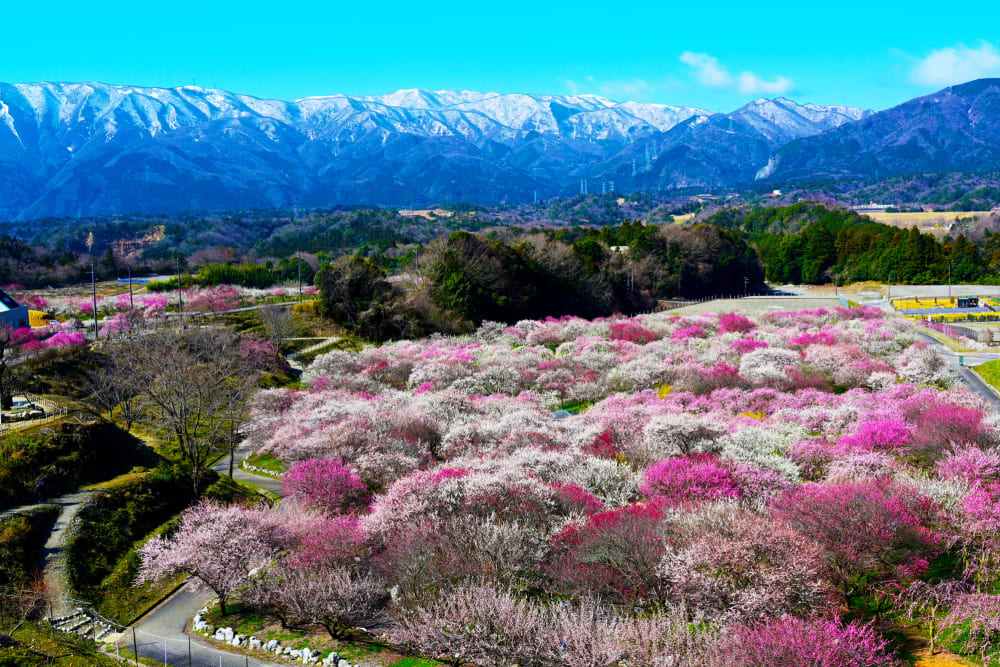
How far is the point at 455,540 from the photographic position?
50.7 feet

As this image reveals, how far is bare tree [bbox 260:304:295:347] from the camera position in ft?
151

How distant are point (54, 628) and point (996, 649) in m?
18.8

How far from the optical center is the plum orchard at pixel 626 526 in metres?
12.5

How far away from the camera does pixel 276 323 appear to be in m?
46.8

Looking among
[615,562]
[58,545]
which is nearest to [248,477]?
[58,545]

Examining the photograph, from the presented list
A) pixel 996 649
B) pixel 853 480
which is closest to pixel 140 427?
pixel 853 480

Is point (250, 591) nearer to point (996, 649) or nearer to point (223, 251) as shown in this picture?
point (996, 649)

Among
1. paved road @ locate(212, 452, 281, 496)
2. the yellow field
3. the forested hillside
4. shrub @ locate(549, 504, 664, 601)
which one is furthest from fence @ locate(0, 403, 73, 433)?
the forested hillside

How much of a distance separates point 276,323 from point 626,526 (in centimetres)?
3702

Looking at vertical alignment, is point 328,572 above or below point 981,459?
below

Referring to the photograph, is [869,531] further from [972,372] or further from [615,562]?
[972,372]

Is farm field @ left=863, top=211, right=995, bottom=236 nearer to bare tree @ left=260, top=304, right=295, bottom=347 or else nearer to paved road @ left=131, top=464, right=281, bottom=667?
bare tree @ left=260, top=304, right=295, bottom=347

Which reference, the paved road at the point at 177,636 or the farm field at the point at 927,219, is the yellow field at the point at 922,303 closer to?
the paved road at the point at 177,636

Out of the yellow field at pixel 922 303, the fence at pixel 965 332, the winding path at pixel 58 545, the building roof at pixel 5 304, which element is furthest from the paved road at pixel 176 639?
the yellow field at pixel 922 303
